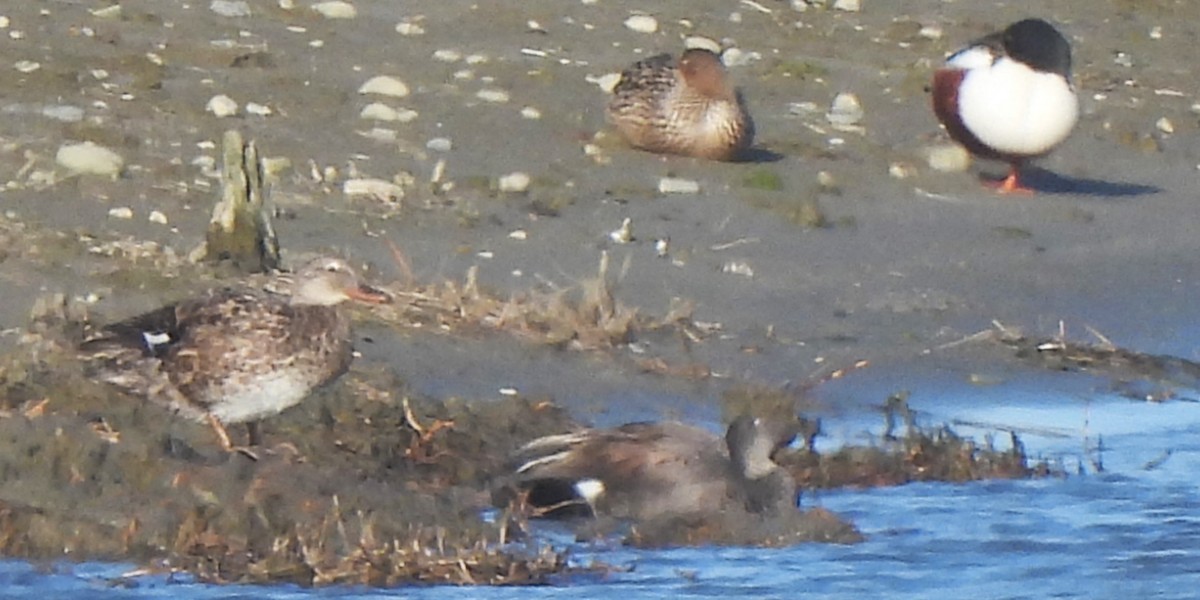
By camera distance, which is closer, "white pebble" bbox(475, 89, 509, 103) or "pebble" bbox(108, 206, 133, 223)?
"pebble" bbox(108, 206, 133, 223)

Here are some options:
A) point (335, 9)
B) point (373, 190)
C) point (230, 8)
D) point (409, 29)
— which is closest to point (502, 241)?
point (373, 190)

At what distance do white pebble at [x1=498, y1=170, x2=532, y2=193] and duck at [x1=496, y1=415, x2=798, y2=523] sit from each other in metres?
3.92

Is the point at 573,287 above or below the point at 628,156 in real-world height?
above

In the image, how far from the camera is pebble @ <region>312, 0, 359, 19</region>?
587 inches

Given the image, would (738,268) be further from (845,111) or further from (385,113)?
(845,111)

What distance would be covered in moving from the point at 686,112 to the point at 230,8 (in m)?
3.20

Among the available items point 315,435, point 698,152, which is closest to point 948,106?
point 698,152

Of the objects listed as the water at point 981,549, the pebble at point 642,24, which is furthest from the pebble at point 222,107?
the water at point 981,549

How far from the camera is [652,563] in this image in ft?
23.6

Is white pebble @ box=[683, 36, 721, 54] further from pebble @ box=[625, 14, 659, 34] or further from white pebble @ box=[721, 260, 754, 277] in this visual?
white pebble @ box=[721, 260, 754, 277]

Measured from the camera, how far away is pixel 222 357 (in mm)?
7656

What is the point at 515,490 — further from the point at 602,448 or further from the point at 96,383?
the point at 96,383

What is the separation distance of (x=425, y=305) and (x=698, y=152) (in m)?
3.55

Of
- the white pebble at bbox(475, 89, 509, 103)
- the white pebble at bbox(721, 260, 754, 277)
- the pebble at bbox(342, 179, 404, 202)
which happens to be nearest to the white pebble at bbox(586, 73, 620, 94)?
the white pebble at bbox(475, 89, 509, 103)
